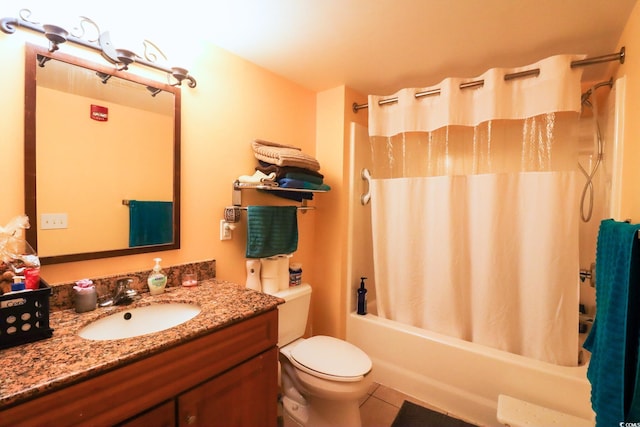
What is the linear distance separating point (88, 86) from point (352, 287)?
193 cm

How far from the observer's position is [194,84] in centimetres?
153

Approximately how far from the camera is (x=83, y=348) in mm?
869

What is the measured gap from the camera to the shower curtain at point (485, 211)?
158cm

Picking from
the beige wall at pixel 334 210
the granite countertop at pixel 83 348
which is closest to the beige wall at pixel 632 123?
the beige wall at pixel 334 210

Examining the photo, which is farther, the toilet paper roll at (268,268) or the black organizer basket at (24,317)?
the toilet paper roll at (268,268)

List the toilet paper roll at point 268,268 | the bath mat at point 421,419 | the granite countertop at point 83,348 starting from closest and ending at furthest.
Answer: the granite countertop at point 83,348
the bath mat at point 421,419
the toilet paper roll at point 268,268

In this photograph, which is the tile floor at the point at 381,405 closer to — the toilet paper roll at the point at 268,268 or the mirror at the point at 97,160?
the toilet paper roll at the point at 268,268

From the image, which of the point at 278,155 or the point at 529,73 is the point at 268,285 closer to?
the point at 278,155

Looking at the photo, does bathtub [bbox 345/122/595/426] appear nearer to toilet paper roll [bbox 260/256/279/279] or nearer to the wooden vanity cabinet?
toilet paper roll [bbox 260/256/279/279]

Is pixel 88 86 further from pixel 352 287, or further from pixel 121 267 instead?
pixel 352 287

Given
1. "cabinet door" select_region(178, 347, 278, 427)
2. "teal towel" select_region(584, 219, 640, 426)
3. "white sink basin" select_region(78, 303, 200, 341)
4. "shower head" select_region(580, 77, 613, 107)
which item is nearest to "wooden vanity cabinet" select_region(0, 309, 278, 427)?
"cabinet door" select_region(178, 347, 278, 427)

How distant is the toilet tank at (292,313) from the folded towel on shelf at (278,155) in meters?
0.78

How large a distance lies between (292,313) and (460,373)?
1.07 m

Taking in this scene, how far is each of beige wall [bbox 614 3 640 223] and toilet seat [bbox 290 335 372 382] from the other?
4.50 feet
